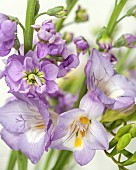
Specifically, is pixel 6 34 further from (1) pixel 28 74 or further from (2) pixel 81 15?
(2) pixel 81 15

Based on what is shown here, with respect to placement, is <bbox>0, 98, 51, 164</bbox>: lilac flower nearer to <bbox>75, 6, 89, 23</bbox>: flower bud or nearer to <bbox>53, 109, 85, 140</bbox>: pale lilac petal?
<bbox>53, 109, 85, 140</bbox>: pale lilac petal

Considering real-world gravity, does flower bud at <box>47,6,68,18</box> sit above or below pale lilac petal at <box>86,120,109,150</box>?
above

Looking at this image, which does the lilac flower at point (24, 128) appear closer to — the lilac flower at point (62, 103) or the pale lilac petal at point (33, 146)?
the pale lilac petal at point (33, 146)

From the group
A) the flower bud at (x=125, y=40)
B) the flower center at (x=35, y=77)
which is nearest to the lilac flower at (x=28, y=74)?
the flower center at (x=35, y=77)

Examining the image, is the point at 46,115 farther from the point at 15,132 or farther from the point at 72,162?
the point at 72,162

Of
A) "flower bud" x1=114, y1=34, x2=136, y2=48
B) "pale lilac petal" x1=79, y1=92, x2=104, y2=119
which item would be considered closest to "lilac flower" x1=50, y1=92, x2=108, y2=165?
"pale lilac petal" x1=79, y1=92, x2=104, y2=119

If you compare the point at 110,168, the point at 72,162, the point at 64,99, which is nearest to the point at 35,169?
the point at 72,162

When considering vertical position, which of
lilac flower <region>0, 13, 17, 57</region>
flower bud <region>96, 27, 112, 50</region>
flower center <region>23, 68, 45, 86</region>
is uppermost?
lilac flower <region>0, 13, 17, 57</region>
